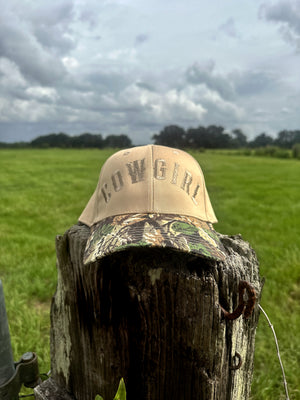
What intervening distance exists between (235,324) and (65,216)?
18.2ft

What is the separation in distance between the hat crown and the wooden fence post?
0.22 m

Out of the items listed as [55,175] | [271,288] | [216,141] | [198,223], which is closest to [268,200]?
[271,288]

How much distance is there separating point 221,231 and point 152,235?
13.7 ft

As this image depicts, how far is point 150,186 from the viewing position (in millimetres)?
1357

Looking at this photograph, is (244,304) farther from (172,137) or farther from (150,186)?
(172,137)

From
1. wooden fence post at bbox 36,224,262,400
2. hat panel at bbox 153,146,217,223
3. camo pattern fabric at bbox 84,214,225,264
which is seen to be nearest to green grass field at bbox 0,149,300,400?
hat panel at bbox 153,146,217,223

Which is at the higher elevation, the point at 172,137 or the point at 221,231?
the point at 172,137

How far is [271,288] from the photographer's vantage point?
10.2ft

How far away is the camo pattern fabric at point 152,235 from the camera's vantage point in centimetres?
101

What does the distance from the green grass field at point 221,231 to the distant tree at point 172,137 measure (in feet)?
0.50

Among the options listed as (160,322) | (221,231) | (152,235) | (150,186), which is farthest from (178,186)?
(221,231)

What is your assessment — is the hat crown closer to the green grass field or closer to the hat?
the hat

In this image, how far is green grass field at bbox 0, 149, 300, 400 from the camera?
7.48ft

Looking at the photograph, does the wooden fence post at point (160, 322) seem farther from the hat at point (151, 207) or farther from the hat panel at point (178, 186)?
the hat panel at point (178, 186)
